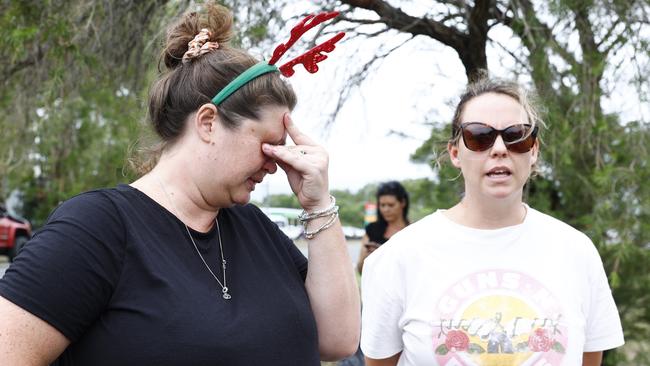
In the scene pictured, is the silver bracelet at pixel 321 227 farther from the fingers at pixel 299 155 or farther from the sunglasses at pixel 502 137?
the sunglasses at pixel 502 137

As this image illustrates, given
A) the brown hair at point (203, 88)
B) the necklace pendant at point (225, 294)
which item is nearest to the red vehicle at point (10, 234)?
the brown hair at point (203, 88)

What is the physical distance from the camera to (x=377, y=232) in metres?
5.35

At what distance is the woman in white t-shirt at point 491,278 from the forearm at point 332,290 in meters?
0.40

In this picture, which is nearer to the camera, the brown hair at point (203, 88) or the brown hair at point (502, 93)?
the brown hair at point (203, 88)

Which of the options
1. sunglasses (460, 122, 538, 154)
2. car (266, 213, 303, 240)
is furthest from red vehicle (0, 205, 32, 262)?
sunglasses (460, 122, 538, 154)

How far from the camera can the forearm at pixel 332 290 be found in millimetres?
1983

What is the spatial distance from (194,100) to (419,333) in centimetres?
99

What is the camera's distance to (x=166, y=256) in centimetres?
172

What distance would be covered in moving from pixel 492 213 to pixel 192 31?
1068mm

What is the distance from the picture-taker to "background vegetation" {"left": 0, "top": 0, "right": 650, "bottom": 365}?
4508 millimetres

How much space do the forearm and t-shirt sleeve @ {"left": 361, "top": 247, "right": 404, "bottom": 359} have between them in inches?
16.7

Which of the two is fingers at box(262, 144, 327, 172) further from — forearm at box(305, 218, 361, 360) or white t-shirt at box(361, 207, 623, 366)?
white t-shirt at box(361, 207, 623, 366)

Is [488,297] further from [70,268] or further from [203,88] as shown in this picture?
[70,268]

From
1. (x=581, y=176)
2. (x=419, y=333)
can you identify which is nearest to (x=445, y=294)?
(x=419, y=333)
